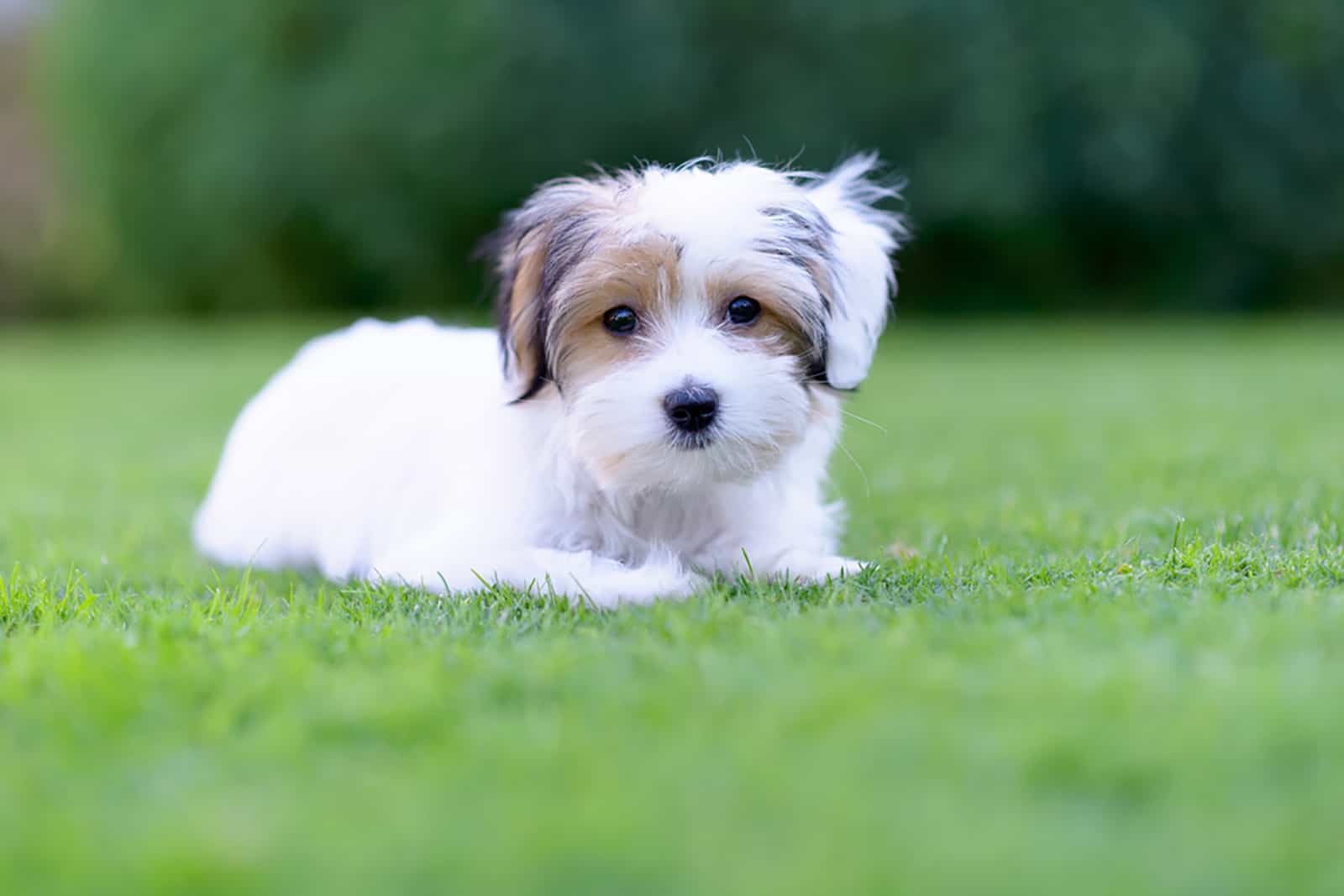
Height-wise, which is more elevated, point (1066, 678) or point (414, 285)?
point (1066, 678)

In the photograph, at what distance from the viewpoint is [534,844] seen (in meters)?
1.98

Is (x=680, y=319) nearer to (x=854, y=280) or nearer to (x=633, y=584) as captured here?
(x=854, y=280)

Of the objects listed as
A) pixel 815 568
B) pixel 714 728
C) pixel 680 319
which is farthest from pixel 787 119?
pixel 714 728

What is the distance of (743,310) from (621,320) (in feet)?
1.18

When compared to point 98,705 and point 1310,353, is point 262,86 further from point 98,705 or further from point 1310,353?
point 98,705

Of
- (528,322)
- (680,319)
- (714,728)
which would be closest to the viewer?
(714,728)

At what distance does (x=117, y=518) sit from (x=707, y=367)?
134 inches

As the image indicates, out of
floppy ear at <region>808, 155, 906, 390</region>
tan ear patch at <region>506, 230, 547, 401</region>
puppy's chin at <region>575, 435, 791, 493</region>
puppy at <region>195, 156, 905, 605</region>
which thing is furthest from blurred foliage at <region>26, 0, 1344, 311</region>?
puppy's chin at <region>575, 435, 791, 493</region>

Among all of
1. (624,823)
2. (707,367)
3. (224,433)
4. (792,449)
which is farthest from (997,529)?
(224,433)

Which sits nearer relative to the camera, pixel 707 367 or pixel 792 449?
pixel 707 367

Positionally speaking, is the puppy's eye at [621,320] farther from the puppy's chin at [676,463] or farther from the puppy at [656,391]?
the puppy's chin at [676,463]

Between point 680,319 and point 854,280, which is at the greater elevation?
point 854,280

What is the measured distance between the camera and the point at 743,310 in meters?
3.98

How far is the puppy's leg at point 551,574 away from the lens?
142 inches
